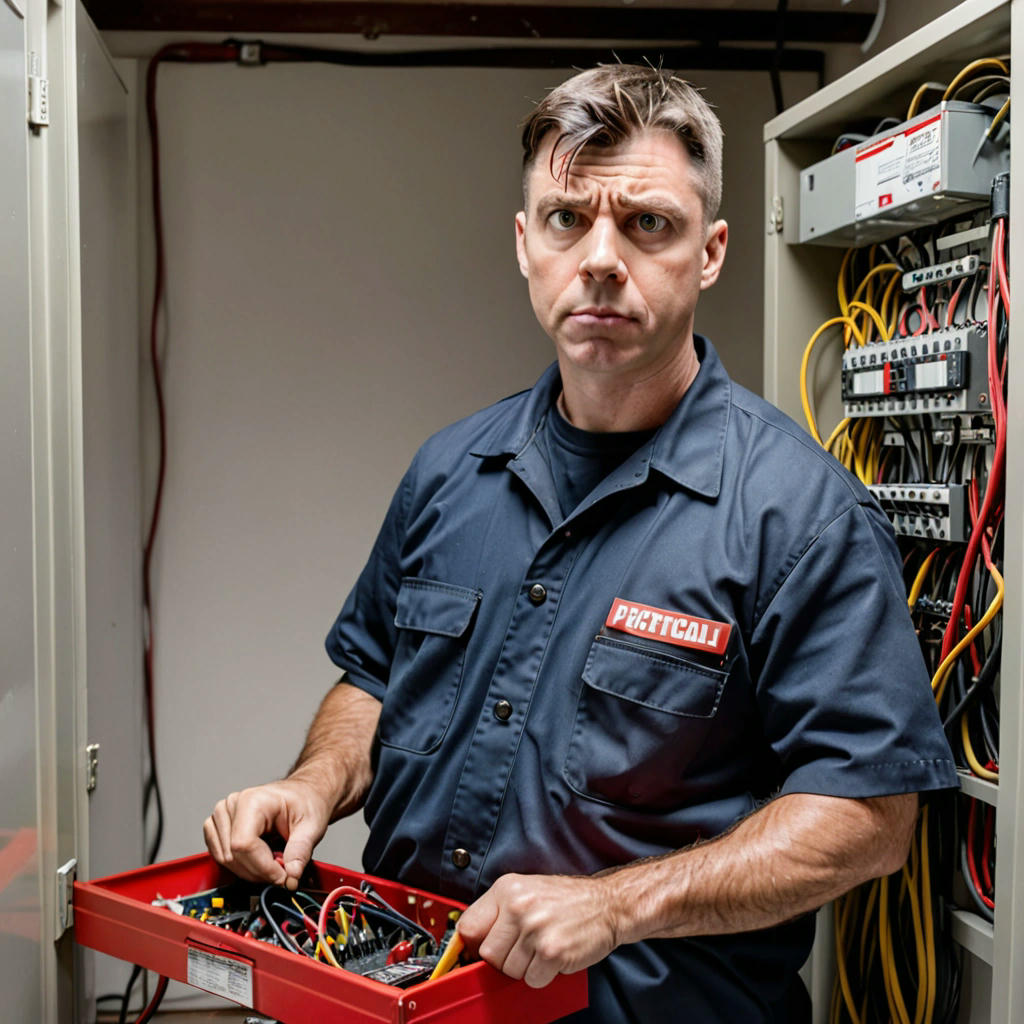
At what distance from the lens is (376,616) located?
168cm

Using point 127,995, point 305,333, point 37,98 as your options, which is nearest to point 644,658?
point 37,98

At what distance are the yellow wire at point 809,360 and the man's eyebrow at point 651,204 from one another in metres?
0.59

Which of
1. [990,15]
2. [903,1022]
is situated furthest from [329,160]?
[903,1022]

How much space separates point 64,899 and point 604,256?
1072 millimetres

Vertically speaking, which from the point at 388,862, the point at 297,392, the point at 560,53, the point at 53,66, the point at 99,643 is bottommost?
the point at 388,862

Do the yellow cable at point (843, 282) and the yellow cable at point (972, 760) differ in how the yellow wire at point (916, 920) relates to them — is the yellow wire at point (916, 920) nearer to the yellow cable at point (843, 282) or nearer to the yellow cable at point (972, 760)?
the yellow cable at point (972, 760)

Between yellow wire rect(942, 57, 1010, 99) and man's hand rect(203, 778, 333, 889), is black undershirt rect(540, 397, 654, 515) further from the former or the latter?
yellow wire rect(942, 57, 1010, 99)

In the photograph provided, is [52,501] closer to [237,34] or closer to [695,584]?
[695,584]

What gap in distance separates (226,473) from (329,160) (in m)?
0.78

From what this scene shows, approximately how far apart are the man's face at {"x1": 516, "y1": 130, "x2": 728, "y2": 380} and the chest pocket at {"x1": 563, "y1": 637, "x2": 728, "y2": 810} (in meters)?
0.39

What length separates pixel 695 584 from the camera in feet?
4.25

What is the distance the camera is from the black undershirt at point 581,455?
1.46m

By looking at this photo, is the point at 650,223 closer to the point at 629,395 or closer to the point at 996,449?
the point at 629,395

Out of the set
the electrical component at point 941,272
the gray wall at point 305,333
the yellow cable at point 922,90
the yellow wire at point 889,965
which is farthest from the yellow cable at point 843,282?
the yellow wire at point 889,965
